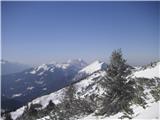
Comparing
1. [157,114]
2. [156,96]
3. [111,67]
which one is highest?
[111,67]

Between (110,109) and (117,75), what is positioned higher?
(117,75)

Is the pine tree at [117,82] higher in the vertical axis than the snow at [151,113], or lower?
higher

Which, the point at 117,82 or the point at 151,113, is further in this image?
the point at 117,82

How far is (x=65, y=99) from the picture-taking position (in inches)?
2159

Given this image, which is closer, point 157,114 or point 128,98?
point 157,114

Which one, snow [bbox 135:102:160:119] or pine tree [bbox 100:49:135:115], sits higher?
pine tree [bbox 100:49:135:115]

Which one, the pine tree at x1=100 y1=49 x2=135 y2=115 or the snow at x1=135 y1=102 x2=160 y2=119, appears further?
the pine tree at x1=100 y1=49 x2=135 y2=115

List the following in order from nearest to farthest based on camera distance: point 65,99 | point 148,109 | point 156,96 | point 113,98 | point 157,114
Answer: point 157,114 → point 148,109 → point 156,96 → point 113,98 → point 65,99

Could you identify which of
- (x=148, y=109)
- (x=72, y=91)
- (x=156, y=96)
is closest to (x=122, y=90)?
(x=156, y=96)

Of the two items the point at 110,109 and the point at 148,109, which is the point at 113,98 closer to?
the point at 110,109

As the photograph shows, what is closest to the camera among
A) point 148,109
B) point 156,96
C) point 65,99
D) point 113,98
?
point 148,109

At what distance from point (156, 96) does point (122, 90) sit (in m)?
10.7

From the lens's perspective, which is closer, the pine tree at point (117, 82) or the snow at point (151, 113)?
the snow at point (151, 113)

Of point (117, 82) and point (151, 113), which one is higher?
point (117, 82)
